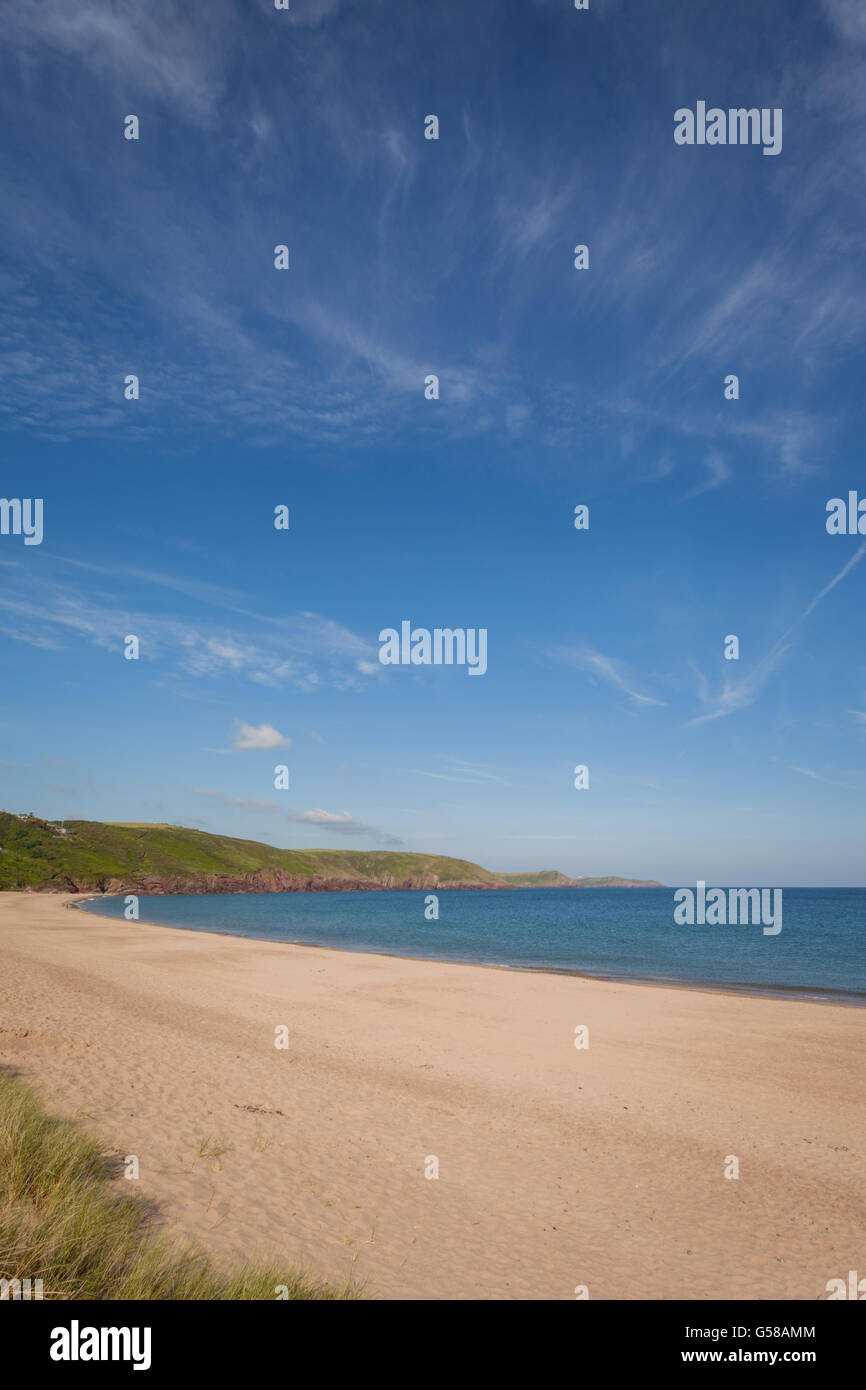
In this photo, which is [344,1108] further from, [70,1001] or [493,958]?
[493,958]

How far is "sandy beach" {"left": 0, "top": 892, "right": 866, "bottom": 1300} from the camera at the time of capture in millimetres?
8070

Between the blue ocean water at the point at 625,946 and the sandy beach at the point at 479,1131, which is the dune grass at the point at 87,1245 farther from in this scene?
the blue ocean water at the point at 625,946

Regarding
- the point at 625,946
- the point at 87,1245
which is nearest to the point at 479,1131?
the point at 87,1245

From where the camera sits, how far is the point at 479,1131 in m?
12.5

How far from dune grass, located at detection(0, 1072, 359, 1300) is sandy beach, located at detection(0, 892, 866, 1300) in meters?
0.94

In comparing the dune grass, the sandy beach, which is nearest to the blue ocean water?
the sandy beach

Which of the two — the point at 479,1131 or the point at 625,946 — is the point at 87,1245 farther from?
the point at 625,946

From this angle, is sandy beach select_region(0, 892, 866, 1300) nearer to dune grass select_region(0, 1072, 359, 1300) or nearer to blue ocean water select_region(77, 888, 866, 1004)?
dune grass select_region(0, 1072, 359, 1300)

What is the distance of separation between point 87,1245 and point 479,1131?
8.60 meters

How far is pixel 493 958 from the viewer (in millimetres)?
47625

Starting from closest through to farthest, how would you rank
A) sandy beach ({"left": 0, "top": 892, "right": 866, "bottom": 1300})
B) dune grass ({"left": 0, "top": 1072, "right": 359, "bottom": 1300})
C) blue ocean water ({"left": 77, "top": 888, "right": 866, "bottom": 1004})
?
dune grass ({"left": 0, "top": 1072, "right": 359, "bottom": 1300})
sandy beach ({"left": 0, "top": 892, "right": 866, "bottom": 1300})
blue ocean water ({"left": 77, "top": 888, "right": 866, "bottom": 1004})
